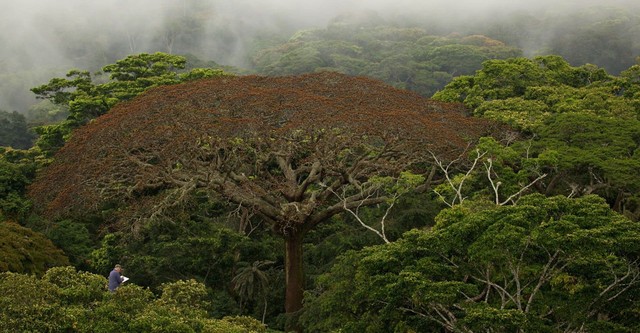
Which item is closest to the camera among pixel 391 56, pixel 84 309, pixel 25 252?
pixel 84 309

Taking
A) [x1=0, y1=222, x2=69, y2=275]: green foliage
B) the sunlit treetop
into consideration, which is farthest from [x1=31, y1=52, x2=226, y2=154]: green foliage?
[x1=0, y1=222, x2=69, y2=275]: green foliage

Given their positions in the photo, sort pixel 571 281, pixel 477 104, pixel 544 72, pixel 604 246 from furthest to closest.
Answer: pixel 544 72 → pixel 477 104 → pixel 571 281 → pixel 604 246

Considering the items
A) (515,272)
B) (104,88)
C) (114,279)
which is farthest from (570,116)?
(104,88)

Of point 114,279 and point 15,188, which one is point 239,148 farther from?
point 15,188

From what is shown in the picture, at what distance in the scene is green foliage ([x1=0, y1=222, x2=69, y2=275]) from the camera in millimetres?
14922

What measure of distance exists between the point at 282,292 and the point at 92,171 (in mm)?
6089

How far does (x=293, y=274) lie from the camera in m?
18.1

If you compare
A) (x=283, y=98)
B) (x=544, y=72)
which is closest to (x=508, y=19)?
(x=544, y=72)

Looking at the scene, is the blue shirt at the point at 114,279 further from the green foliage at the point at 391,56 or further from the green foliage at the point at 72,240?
the green foliage at the point at 391,56

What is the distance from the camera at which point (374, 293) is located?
443 inches

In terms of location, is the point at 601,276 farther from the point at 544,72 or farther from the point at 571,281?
the point at 544,72

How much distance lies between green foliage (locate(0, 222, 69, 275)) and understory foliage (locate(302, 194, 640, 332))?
761 cm

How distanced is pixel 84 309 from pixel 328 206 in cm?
1146

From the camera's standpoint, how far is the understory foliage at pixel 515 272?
33.5 ft
